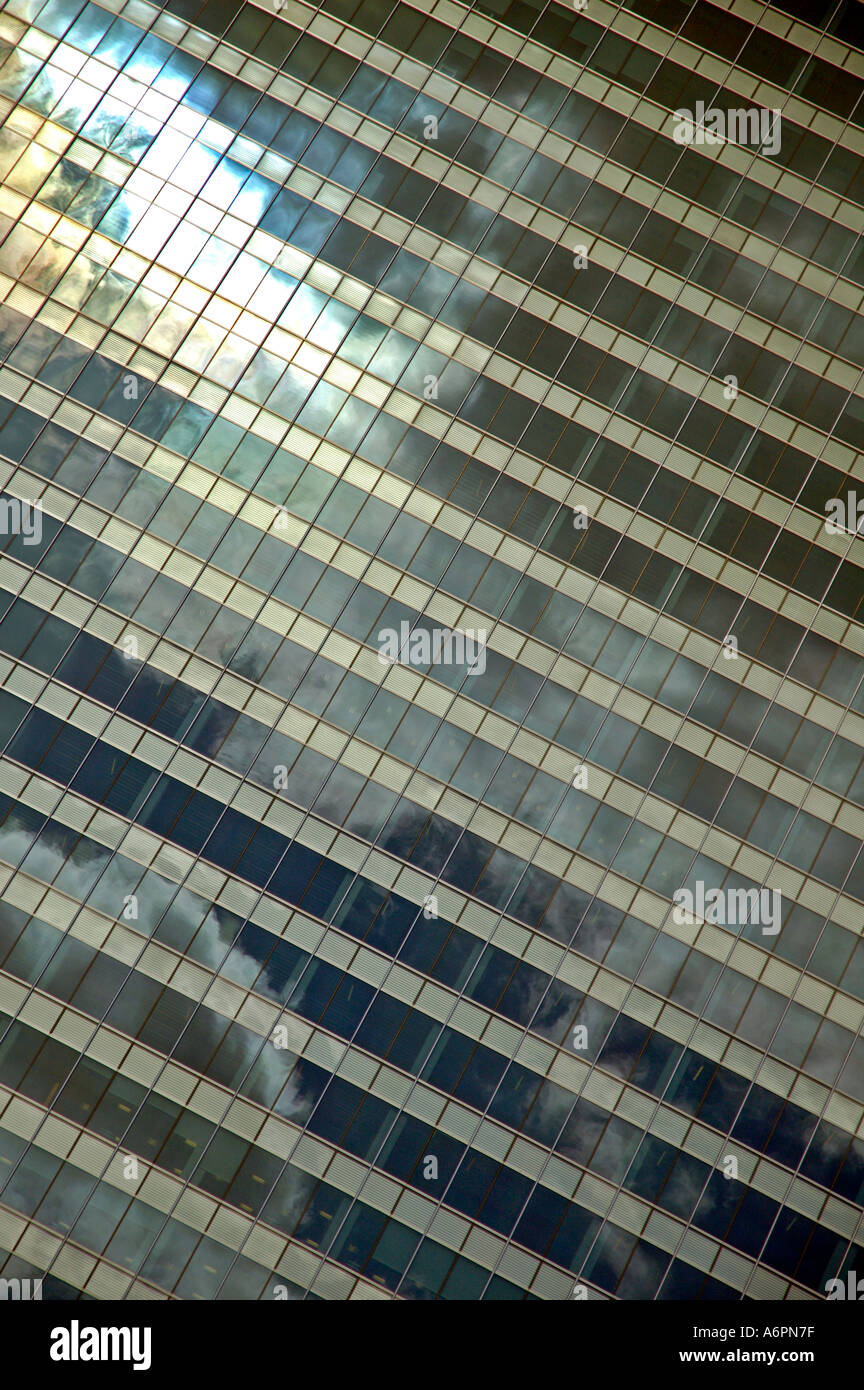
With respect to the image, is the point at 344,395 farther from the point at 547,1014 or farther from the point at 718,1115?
the point at 718,1115

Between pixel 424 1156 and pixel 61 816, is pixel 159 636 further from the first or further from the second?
pixel 424 1156

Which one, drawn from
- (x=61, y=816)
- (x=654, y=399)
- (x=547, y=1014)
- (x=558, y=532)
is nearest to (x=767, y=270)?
(x=654, y=399)

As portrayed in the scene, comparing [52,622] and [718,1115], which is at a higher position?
[52,622]

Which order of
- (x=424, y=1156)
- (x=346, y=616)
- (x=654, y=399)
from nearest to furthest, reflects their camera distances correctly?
(x=424, y=1156) → (x=346, y=616) → (x=654, y=399)

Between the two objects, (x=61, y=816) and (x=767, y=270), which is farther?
(x=767, y=270)

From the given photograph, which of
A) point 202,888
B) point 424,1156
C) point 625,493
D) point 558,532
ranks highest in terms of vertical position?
point 625,493

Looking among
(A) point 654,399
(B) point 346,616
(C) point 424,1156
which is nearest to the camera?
(C) point 424,1156
